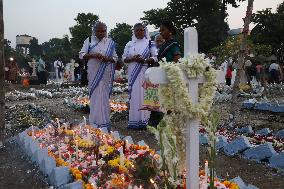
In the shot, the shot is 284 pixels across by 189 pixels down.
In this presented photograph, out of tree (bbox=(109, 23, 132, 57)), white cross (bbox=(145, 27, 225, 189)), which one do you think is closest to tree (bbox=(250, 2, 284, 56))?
tree (bbox=(109, 23, 132, 57))

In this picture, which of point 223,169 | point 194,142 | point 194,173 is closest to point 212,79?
point 194,142

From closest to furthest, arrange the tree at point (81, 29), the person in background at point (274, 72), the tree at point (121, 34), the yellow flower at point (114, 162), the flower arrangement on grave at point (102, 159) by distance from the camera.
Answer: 1. the flower arrangement on grave at point (102, 159)
2. the yellow flower at point (114, 162)
3. the person in background at point (274, 72)
4. the tree at point (81, 29)
5. the tree at point (121, 34)

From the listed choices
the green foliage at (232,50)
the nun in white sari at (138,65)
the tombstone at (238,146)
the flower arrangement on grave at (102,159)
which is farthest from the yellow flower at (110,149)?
the green foliage at (232,50)

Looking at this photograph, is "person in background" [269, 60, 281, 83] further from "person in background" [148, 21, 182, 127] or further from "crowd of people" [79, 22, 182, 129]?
"person in background" [148, 21, 182, 127]

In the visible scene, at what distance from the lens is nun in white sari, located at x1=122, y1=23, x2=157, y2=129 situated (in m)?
9.94

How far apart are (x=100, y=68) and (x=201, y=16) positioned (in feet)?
148

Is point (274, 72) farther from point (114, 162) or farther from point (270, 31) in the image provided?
point (114, 162)

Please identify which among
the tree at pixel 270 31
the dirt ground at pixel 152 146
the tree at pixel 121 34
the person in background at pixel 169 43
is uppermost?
→ the tree at pixel 121 34

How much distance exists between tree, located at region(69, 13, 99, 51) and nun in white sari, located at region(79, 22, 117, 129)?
4230 centimetres

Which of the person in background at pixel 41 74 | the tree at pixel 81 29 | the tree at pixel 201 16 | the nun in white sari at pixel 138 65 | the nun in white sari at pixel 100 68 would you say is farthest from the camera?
the tree at pixel 81 29

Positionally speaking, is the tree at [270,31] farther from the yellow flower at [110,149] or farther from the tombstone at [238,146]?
the yellow flower at [110,149]

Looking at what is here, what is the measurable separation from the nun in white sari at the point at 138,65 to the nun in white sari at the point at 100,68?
22.8 inches

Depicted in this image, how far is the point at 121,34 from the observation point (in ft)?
224

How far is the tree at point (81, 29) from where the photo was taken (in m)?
53.2
